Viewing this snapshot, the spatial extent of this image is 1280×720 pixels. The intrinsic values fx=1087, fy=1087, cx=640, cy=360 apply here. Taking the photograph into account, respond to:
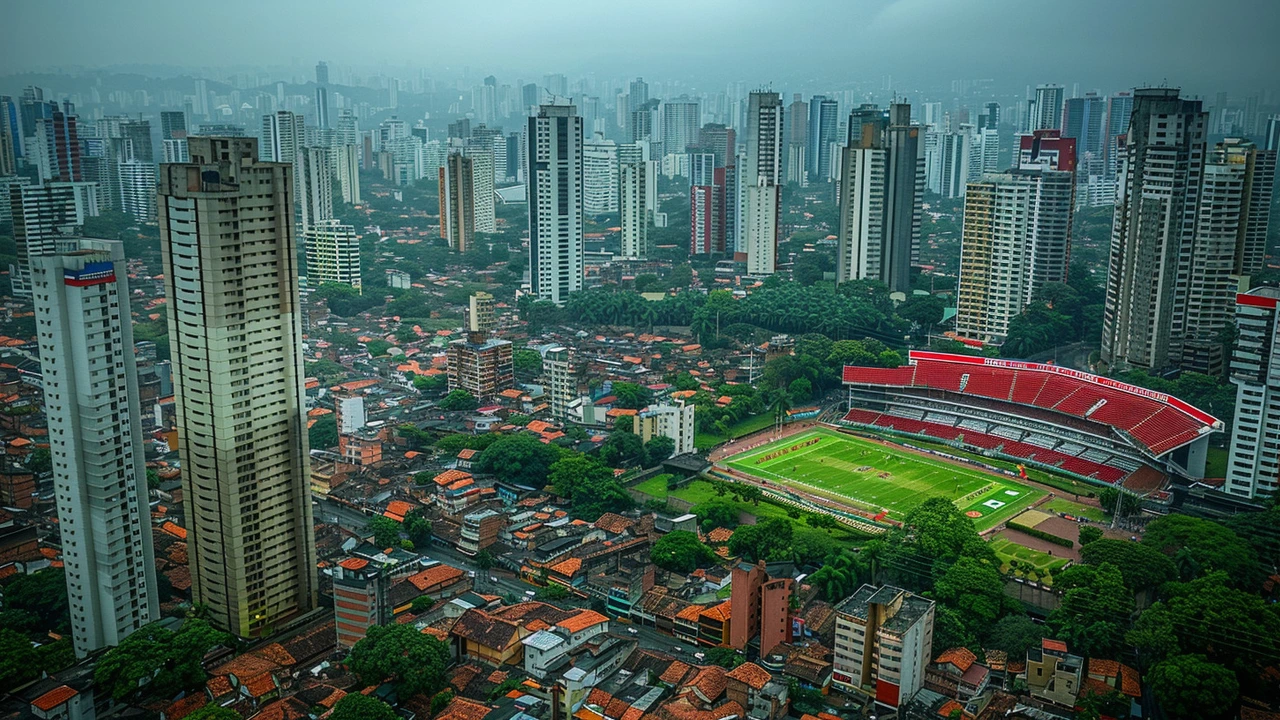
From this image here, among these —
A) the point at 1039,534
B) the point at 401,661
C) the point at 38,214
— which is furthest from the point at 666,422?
the point at 38,214

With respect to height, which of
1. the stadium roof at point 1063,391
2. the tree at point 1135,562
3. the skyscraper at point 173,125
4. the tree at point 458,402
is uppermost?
the skyscraper at point 173,125

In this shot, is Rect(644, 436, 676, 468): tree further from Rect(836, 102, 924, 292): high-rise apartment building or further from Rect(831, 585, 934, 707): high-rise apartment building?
Rect(836, 102, 924, 292): high-rise apartment building

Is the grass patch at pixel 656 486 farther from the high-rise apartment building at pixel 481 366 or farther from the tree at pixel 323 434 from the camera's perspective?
the tree at pixel 323 434

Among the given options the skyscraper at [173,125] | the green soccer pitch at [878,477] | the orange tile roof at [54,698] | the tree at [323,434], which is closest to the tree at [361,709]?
the orange tile roof at [54,698]

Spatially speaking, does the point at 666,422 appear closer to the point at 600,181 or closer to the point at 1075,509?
the point at 1075,509

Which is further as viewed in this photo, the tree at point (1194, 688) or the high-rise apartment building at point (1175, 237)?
the high-rise apartment building at point (1175, 237)

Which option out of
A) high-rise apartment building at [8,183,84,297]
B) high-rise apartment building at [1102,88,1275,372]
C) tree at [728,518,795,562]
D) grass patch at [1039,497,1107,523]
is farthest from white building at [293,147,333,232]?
grass patch at [1039,497,1107,523]

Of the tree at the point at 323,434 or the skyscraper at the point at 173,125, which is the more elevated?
the skyscraper at the point at 173,125

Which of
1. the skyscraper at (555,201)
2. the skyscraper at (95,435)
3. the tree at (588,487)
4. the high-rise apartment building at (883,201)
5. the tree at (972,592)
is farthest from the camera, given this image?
the high-rise apartment building at (883,201)
